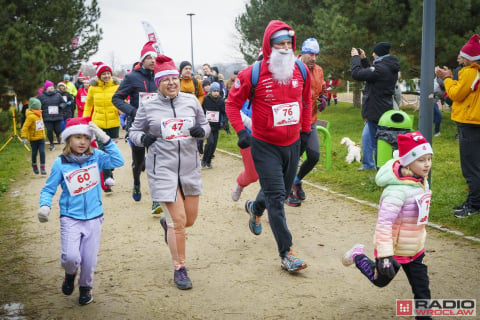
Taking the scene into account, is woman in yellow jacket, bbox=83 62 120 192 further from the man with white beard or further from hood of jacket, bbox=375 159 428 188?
hood of jacket, bbox=375 159 428 188

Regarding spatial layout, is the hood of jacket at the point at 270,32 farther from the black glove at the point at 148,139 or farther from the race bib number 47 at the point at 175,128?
the black glove at the point at 148,139

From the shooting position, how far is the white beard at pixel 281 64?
200 inches

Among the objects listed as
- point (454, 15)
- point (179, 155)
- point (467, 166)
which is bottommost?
point (467, 166)

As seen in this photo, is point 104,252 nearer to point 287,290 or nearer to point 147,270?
point 147,270

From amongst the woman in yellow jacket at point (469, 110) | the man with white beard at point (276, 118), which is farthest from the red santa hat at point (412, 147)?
the woman in yellow jacket at point (469, 110)

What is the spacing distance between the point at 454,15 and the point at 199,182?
1183cm

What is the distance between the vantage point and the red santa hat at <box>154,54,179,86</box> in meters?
5.08

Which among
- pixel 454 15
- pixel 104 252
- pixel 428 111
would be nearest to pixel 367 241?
pixel 428 111

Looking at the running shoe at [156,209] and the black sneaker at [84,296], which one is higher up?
the black sneaker at [84,296]

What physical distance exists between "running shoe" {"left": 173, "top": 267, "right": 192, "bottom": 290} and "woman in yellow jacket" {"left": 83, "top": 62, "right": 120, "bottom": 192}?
4502 millimetres

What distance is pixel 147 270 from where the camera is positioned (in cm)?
541

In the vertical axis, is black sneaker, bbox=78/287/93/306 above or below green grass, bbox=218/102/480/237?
above

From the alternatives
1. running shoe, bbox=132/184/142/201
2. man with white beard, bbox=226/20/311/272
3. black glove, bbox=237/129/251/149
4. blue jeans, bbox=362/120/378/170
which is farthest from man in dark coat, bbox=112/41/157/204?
blue jeans, bbox=362/120/378/170

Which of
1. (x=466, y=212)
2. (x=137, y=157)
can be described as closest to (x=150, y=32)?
(x=137, y=157)
